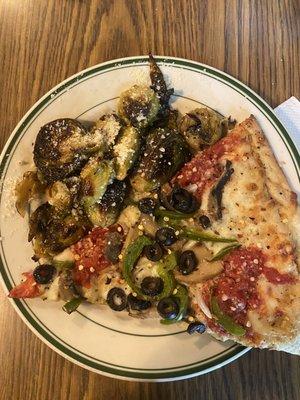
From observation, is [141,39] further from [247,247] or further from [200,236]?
[247,247]

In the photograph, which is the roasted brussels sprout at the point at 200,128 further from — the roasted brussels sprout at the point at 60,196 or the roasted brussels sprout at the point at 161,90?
the roasted brussels sprout at the point at 60,196

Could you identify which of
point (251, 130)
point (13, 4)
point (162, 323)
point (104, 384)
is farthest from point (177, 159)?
point (13, 4)

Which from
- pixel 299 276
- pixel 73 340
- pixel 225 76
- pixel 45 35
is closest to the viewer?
pixel 299 276

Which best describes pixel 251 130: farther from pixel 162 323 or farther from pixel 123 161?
pixel 162 323

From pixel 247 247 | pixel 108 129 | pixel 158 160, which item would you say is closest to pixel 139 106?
pixel 108 129

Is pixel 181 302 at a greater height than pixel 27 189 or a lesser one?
lesser

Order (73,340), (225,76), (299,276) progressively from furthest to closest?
(225,76) < (73,340) < (299,276)

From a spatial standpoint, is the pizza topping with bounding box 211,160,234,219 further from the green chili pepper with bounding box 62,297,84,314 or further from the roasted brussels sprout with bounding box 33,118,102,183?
the green chili pepper with bounding box 62,297,84,314

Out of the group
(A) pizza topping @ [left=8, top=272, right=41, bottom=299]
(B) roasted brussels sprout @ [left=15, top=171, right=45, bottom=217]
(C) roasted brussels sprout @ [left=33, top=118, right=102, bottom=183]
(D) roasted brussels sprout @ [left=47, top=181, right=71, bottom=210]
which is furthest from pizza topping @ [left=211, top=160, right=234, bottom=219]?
(A) pizza topping @ [left=8, top=272, right=41, bottom=299]
